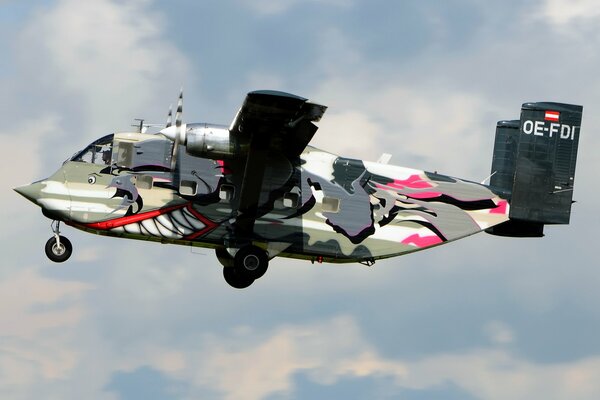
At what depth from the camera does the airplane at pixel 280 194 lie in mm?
24734

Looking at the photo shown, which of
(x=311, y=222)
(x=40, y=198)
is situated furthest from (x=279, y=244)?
(x=40, y=198)

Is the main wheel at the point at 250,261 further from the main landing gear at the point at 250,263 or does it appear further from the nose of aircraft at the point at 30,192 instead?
the nose of aircraft at the point at 30,192

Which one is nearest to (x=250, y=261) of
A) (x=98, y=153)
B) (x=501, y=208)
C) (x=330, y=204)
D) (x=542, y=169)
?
(x=330, y=204)

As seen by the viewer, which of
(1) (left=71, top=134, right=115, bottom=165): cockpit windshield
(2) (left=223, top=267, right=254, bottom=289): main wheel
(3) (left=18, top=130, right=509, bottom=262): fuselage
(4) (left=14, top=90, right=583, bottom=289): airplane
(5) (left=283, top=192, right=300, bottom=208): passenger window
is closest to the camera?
(4) (left=14, top=90, right=583, bottom=289): airplane

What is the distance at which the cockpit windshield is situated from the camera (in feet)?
82.5

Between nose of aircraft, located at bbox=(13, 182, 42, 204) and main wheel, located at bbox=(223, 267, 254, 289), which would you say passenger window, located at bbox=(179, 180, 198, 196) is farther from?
nose of aircraft, located at bbox=(13, 182, 42, 204)

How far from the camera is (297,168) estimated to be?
84.2 ft

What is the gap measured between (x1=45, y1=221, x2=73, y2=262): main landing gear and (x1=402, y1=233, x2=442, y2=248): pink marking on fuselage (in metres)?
7.35

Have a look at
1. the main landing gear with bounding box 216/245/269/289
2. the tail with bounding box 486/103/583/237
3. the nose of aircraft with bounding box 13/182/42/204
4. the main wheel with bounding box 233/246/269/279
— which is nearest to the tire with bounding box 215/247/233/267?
the main landing gear with bounding box 216/245/269/289

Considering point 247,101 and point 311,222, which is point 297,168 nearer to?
point 311,222

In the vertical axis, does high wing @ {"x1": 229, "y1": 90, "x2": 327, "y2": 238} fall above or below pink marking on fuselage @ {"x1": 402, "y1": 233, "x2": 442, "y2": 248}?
above

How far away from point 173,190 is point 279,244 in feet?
8.41

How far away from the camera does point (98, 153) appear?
25203mm

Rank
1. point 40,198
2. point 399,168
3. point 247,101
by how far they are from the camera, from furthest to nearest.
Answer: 1. point 399,168
2. point 40,198
3. point 247,101
